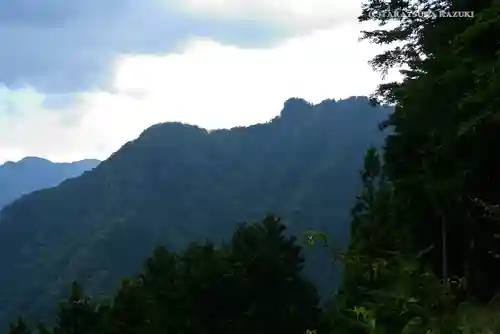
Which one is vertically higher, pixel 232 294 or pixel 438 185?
pixel 438 185

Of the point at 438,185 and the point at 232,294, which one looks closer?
the point at 438,185

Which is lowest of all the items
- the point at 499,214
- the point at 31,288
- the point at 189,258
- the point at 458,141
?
the point at 31,288

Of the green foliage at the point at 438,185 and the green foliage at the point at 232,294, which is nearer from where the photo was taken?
the green foliage at the point at 438,185

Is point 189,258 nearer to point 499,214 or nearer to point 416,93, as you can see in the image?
point 416,93

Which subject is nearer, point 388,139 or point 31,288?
point 388,139

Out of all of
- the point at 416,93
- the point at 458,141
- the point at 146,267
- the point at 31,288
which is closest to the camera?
the point at 458,141

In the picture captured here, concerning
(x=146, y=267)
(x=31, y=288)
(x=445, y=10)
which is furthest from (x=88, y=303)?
(x=31, y=288)

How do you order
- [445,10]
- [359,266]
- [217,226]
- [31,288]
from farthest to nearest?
[217,226]
[31,288]
[445,10]
[359,266]

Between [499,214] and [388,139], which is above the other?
[388,139]

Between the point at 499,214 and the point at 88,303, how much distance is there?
36.9 metres

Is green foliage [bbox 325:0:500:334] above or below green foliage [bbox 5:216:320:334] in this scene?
above

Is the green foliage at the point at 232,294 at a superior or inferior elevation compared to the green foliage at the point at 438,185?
inferior

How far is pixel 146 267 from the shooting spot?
132 ft

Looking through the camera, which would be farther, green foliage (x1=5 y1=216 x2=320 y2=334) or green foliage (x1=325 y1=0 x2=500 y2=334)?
green foliage (x1=5 y1=216 x2=320 y2=334)
